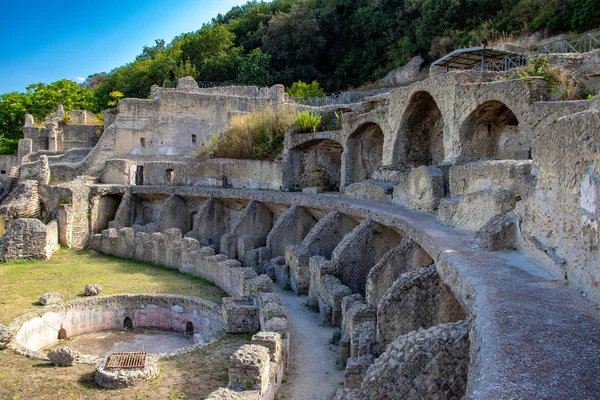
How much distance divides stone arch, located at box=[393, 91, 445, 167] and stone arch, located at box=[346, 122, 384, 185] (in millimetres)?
2425

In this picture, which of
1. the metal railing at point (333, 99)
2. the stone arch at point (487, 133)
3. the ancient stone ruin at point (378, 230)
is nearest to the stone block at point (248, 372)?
the ancient stone ruin at point (378, 230)

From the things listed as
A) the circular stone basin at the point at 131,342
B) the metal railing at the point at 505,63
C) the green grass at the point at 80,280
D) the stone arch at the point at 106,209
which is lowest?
the circular stone basin at the point at 131,342

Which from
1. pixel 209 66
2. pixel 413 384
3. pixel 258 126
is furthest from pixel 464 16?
pixel 413 384

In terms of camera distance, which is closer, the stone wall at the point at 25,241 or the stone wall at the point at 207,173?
the stone wall at the point at 25,241

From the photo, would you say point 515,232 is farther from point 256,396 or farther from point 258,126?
point 258,126

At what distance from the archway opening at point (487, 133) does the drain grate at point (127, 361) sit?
30.1 feet

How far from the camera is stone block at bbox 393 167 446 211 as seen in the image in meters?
11.8

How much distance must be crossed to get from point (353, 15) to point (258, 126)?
1701cm

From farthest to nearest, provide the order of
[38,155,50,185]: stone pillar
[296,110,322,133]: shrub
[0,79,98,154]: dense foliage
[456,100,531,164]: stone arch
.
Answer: [0,79,98,154]: dense foliage, [296,110,322,133]: shrub, [38,155,50,185]: stone pillar, [456,100,531,164]: stone arch

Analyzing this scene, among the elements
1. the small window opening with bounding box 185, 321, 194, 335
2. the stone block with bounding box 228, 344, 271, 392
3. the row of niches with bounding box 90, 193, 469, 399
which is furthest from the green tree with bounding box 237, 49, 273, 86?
the stone block with bounding box 228, 344, 271, 392

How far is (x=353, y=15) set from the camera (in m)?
36.1

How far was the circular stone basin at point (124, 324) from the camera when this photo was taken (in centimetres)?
1095

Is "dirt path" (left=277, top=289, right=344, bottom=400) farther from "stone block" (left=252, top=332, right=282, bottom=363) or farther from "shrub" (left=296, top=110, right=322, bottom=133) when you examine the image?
"shrub" (left=296, top=110, right=322, bottom=133)

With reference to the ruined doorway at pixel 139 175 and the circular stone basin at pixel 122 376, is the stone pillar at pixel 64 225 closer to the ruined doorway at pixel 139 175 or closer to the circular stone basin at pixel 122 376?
the ruined doorway at pixel 139 175
